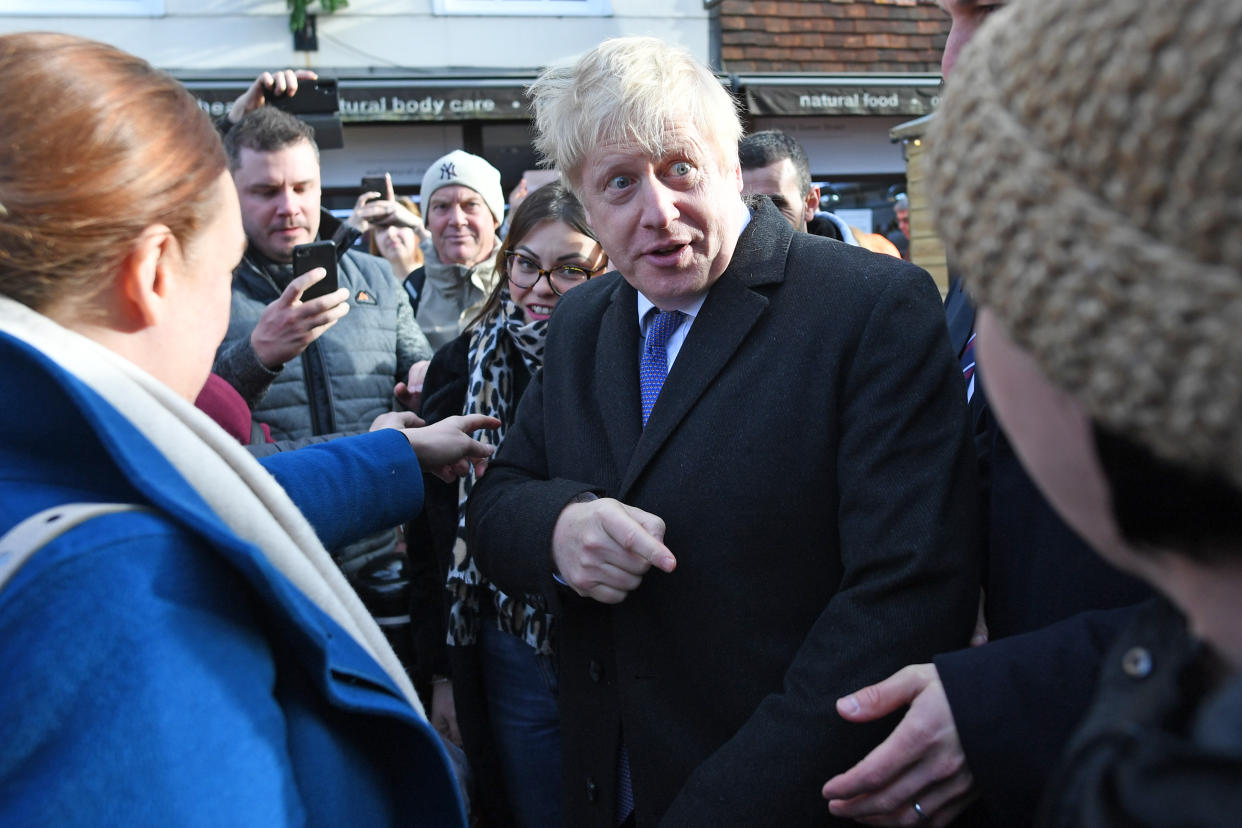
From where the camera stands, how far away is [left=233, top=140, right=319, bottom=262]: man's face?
3.25 metres

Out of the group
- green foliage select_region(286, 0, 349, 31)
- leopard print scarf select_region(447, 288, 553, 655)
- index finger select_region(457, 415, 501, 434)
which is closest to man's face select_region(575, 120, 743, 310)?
index finger select_region(457, 415, 501, 434)

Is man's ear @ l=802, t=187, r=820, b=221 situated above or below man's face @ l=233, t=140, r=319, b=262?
below

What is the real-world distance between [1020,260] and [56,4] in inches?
360

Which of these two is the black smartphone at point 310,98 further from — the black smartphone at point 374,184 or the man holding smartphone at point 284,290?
the black smartphone at point 374,184

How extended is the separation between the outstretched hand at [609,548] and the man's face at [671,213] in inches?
18.5

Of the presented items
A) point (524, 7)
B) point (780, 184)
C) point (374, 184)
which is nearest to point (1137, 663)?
point (780, 184)

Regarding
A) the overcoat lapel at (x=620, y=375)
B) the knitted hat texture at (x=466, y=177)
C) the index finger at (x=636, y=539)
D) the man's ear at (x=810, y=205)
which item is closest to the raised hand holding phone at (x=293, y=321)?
the overcoat lapel at (x=620, y=375)

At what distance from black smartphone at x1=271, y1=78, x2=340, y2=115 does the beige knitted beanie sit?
3.55 m

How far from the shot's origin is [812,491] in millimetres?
1603

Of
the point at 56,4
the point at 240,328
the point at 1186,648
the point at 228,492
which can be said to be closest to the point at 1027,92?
the point at 1186,648

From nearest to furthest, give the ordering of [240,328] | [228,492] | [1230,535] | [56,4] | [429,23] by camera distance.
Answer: [1230,535]
[228,492]
[240,328]
[56,4]
[429,23]

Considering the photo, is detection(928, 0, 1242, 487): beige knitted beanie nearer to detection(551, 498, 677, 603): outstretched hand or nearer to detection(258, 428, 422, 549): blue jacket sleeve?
detection(551, 498, 677, 603): outstretched hand

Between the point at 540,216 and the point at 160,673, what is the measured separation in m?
2.06

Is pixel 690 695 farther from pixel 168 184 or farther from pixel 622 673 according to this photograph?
pixel 168 184
